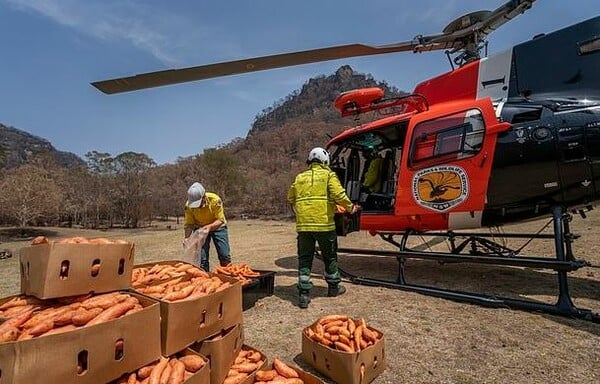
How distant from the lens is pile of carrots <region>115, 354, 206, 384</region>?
221cm

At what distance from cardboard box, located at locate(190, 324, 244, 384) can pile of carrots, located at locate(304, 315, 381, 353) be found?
0.76 m

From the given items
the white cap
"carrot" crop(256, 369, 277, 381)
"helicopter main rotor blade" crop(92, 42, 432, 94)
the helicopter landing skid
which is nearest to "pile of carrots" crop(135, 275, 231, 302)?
"carrot" crop(256, 369, 277, 381)

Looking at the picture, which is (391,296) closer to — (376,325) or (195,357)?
(376,325)

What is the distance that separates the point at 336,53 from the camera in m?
5.14

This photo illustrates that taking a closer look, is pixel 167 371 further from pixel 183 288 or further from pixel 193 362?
pixel 183 288

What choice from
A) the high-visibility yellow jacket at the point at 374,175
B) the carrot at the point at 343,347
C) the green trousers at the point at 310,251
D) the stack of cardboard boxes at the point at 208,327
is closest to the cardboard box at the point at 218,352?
Answer: the stack of cardboard boxes at the point at 208,327

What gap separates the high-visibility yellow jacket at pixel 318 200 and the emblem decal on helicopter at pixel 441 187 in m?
1.29

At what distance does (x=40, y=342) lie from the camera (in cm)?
187

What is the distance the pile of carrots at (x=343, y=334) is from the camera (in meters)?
2.98

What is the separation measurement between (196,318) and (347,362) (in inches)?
46.7

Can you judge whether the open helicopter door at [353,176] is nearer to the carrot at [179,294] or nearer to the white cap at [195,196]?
the white cap at [195,196]

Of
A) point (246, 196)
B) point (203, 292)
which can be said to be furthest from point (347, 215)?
point (246, 196)

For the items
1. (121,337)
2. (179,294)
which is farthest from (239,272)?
(121,337)

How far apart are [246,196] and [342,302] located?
1199 inches
